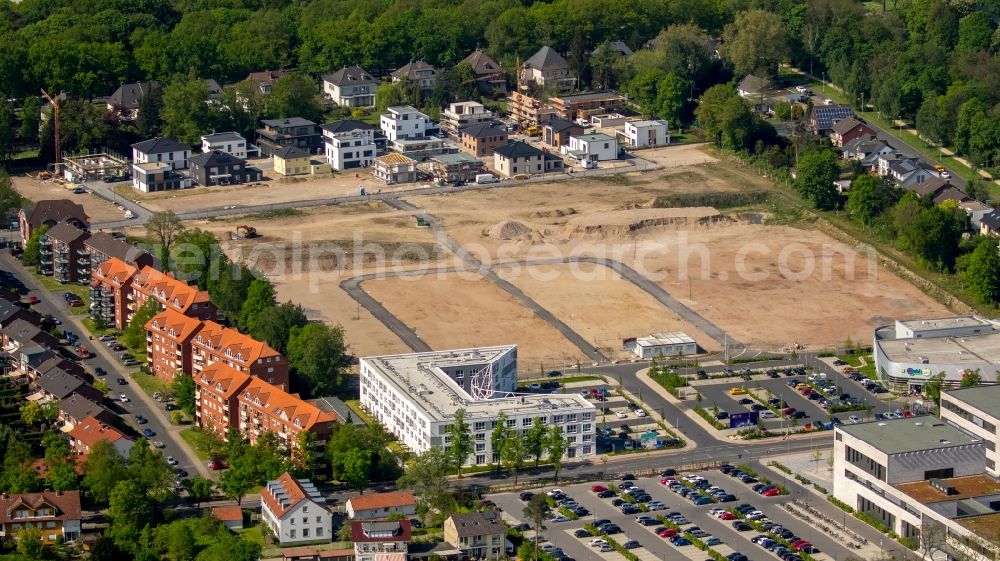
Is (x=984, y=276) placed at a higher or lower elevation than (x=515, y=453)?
higher

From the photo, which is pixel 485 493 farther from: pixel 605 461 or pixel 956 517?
pixel 956 517

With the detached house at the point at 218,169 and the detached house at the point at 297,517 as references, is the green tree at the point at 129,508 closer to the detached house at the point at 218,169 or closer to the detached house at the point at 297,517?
the detached house at the point at 297,517

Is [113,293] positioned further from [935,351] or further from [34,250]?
[935,351]

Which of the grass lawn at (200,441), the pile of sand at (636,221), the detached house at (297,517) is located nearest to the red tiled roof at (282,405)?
the grass lawn at (200,441)

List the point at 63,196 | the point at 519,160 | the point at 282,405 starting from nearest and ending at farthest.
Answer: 1. the point at 282,405
2. the point at 63,196
3. the point at 519,160

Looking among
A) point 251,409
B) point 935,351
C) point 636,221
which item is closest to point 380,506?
point 251,409

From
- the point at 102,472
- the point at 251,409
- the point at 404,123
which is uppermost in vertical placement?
the point at 404,123
